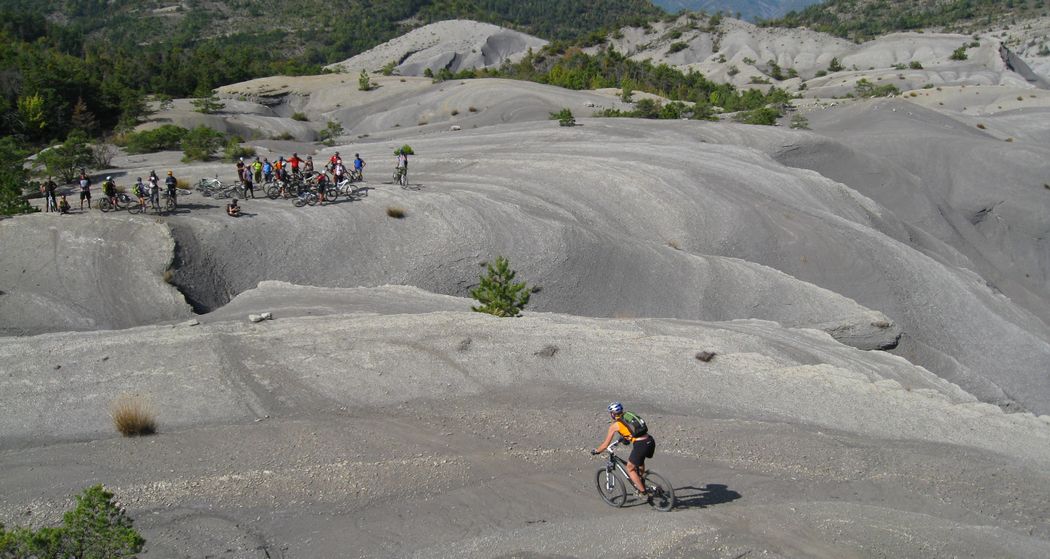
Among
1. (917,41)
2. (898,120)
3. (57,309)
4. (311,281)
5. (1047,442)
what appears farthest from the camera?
(917,41)

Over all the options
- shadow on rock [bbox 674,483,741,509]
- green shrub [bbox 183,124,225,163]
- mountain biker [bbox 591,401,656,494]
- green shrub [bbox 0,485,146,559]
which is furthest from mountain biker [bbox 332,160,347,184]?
green shrub [bbox 0,485,146,559]

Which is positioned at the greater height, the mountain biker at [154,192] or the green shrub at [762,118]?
the green shrub at [762,118]

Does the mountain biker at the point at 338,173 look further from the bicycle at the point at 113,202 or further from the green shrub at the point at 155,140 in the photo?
the green shrub at the point at 155,140

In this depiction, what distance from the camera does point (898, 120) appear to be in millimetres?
67250

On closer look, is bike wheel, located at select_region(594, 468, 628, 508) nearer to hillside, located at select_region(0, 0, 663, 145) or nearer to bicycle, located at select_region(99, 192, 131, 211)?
bicycle, located at select_region(99, 192, 131, 211)

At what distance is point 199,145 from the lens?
41.8 meters

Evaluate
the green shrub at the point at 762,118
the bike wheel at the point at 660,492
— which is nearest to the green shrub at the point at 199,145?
the bike wheel at the point at 660,492

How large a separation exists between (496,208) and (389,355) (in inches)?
631

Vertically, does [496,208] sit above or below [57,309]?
above

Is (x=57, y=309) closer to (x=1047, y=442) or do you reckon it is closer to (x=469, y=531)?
(x=469, y=531)

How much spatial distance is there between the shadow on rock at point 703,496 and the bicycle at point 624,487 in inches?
11.8

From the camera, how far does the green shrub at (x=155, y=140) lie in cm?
4516

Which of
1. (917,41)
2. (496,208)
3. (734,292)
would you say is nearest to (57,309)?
(496,208)

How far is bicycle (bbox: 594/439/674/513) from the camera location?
11.5m
